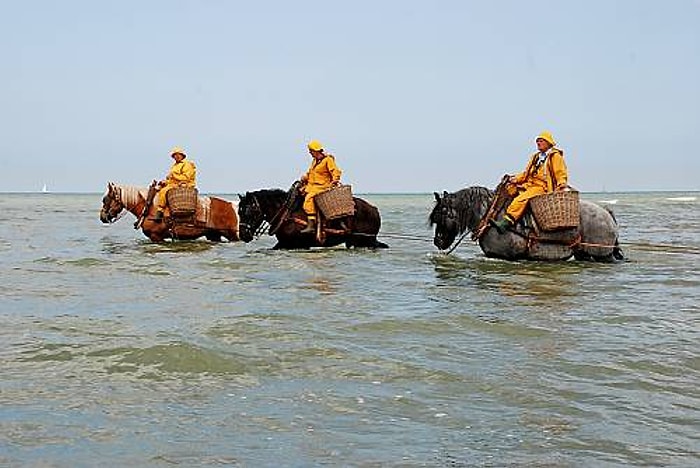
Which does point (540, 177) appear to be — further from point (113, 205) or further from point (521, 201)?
point (113, 205)

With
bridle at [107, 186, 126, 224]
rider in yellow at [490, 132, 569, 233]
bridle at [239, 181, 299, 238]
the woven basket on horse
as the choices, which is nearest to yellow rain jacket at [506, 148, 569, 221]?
rider in yellow at [490, 132, 569, 233]

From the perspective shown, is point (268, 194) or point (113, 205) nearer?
point (268, 194)

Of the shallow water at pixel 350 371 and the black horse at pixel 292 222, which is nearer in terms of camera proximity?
the shallow water at pixel 350 371

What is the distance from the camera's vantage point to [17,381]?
4566 millimetres

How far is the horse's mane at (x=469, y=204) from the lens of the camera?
1098cm

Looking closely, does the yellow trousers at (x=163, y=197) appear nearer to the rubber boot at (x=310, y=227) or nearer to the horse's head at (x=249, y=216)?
the horse's head at (x=249, y=216)

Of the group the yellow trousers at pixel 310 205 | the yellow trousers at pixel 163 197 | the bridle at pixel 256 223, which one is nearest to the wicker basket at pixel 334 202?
the yellow trousers at pixel 310 205

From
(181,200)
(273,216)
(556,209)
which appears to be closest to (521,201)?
(556,209)

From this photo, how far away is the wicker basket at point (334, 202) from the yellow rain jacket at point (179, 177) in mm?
3061

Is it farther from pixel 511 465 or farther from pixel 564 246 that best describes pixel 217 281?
pixel 511 465

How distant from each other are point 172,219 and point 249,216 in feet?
6.17

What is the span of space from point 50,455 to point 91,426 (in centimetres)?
40

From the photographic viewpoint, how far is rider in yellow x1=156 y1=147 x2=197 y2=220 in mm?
14383

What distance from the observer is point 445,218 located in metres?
11.3
